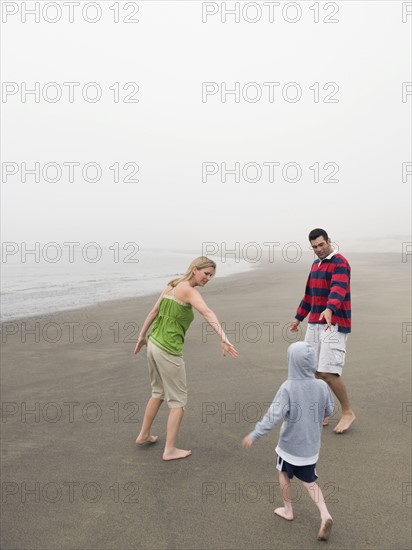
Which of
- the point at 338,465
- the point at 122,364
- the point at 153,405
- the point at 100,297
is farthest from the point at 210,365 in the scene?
the point at 100,297

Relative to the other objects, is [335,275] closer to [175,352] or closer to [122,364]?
A: [175,352]

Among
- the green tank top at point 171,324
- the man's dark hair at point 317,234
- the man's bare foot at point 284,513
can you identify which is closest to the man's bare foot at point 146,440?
the green tank top at point 171,324

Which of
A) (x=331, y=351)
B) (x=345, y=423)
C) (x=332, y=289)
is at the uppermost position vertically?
(x=332, y=289)

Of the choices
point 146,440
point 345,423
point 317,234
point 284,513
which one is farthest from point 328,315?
point 146,440

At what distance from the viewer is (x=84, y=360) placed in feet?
25.8

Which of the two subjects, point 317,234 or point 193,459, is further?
point 317,234

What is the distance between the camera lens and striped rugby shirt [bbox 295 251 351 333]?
4453 millimetres

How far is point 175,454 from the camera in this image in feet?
13.7

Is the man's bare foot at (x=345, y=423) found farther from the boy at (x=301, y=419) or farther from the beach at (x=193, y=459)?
the boy at (x=301, y=419)

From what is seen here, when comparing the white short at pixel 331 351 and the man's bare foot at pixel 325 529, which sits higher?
the white short at pixel 331 351

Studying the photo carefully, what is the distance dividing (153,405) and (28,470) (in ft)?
4.21

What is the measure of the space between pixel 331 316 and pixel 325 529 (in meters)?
2.06

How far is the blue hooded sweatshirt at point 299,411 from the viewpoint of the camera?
118 inches

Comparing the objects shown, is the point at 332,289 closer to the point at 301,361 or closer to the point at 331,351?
the point at 331,351
